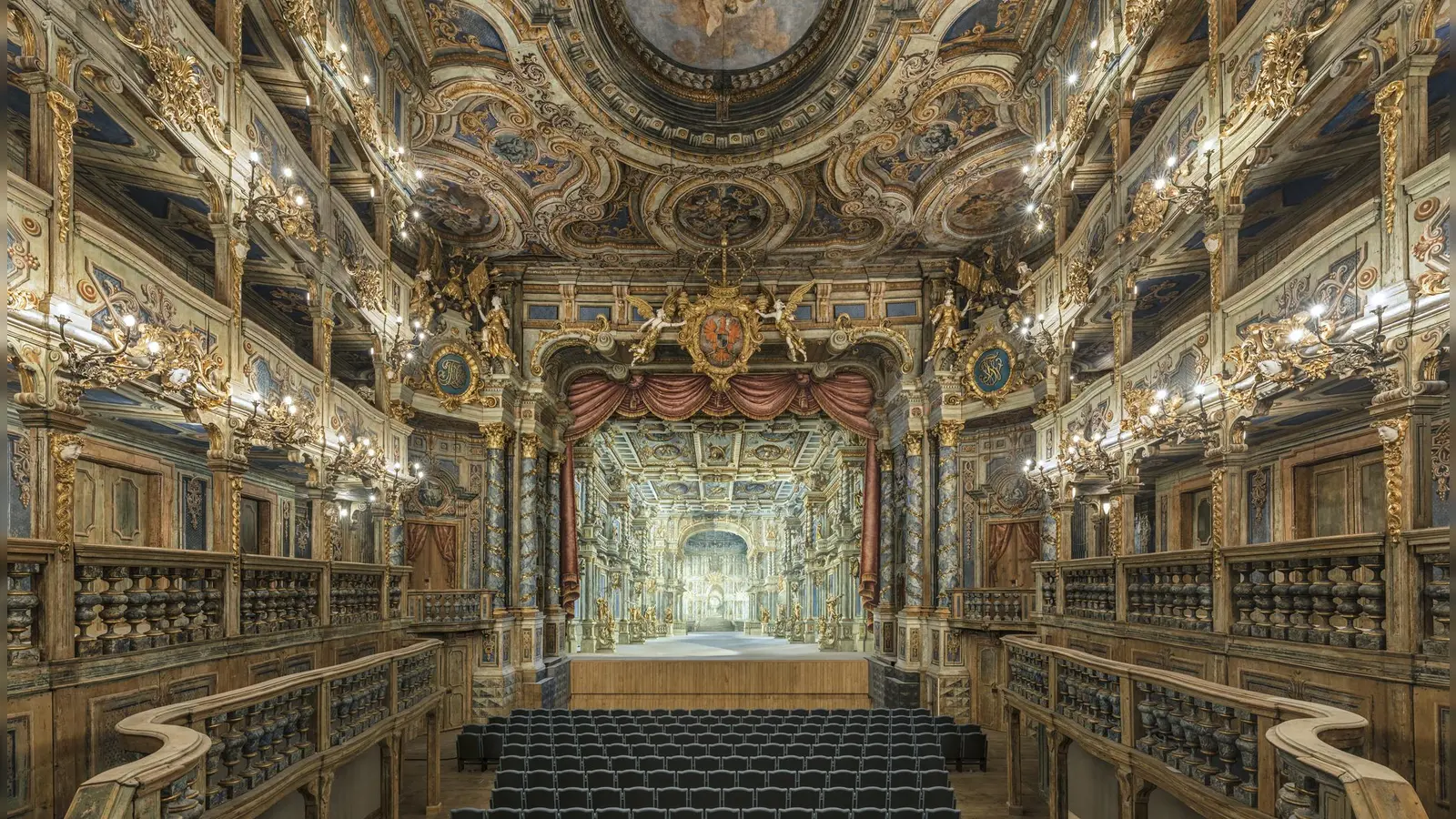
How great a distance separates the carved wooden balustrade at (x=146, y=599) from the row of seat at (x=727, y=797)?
3010mm

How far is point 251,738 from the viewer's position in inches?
257

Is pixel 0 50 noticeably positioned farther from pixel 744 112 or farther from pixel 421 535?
pixel 421 535

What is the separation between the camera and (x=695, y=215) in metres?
18.7

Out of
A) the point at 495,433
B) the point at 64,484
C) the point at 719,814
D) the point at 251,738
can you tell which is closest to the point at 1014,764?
the point at 719,814

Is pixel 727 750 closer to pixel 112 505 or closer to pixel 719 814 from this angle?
pixel 719 814

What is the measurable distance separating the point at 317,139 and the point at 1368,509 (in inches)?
518

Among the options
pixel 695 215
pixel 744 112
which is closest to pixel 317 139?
pixel 744 112

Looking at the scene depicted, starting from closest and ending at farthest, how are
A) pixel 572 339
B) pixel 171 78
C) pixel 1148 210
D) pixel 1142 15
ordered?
pixel 171 78, pixel 1142 15, pixel 1148 210, pixel 572 339

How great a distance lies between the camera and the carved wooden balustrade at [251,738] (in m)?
4.55

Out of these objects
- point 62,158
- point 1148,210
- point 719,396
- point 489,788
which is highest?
point 1148,210

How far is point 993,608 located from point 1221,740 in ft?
35.9

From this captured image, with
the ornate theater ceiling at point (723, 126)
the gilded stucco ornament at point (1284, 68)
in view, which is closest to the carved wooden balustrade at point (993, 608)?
the ornate theater ceiling at point (723, 126)

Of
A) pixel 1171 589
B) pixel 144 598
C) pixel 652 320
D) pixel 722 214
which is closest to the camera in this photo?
pixel 144 598

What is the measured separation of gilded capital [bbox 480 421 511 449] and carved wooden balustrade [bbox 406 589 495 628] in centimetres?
304
